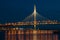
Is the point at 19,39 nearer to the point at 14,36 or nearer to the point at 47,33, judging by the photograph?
the point at 14,36

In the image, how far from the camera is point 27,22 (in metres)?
45.9

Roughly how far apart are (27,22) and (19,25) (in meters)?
1.97

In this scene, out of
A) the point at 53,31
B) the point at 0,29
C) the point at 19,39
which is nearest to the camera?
the point at 19,39

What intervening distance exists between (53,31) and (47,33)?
224cm

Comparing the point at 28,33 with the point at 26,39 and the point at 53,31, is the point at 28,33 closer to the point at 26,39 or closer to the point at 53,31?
the point at 26,39

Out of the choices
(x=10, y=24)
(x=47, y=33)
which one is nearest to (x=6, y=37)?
(x=47, y=33)

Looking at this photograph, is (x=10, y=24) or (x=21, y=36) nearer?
(x=21, y=36)

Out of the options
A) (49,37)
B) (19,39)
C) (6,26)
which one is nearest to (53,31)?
(49,37)

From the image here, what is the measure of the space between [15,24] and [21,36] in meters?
6.53

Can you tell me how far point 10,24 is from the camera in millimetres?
45375

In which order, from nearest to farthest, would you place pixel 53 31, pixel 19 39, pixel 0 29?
pixel 19 39
pixel 53 31
pixel 0 29

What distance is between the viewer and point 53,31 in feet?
131

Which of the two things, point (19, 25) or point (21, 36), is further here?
point (19, 25)

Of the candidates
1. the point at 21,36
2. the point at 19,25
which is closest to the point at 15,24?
the point at 19,25
